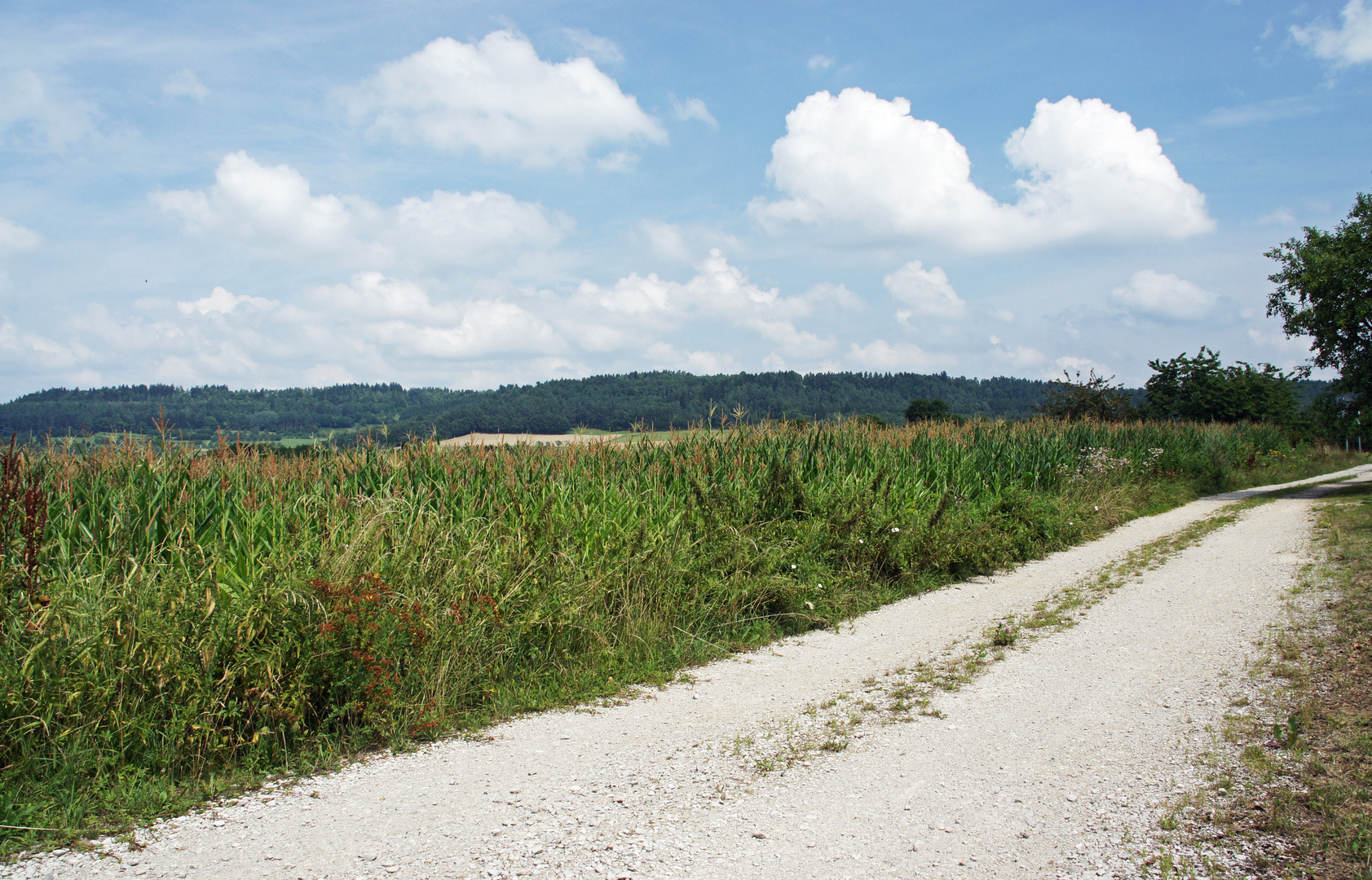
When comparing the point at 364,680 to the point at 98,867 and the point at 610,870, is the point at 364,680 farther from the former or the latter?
the point at 610,870

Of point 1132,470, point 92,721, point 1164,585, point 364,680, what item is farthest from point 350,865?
point 1132,470

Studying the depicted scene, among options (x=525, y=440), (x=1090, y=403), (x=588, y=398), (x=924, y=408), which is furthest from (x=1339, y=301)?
(x=588, y=398)

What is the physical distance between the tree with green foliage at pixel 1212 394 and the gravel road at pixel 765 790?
4168 cm

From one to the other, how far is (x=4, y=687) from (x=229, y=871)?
1873 millimetres

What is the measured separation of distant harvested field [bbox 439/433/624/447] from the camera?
408 inches

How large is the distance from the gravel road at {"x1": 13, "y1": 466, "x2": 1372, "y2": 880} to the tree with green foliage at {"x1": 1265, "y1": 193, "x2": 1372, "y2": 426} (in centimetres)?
2463

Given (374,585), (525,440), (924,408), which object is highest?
(924,408)

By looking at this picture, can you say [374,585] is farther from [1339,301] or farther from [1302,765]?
[1339,301]

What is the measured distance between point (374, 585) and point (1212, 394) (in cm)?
4753

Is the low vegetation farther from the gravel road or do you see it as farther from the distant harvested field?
the distant harvested field

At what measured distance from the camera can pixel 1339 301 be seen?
2447cm

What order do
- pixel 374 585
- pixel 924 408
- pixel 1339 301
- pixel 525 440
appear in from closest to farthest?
pixel 374 585 → pixel 525 440 → pixel 1339 301 → pixel 924 408

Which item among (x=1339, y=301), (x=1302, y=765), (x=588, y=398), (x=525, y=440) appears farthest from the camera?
(x=588, y=398)

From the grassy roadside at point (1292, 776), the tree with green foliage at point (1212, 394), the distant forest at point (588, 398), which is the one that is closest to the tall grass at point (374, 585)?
the grassy roadside at point (1292, 776)
